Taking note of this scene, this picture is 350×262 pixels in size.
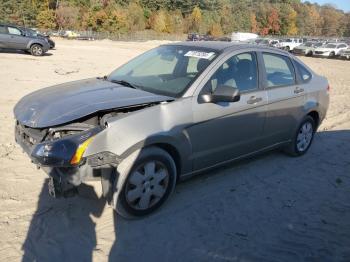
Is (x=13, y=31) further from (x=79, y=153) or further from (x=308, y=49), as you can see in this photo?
(x=308, y=49)

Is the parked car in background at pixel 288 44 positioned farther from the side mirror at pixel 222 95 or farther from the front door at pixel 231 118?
the side mirror at pixel 222 95

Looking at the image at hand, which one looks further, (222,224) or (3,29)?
(3,29)

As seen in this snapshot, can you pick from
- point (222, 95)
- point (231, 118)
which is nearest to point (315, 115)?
point (231, 118)

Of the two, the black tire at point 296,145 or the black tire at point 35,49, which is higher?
the black tire at point 35,49

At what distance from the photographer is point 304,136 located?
6.18 m

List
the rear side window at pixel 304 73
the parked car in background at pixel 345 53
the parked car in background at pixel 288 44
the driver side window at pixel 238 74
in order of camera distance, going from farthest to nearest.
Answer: the parked car in background at pixel 288 44 → the parked car in background at pixel 345 53 → the rear side window at pixel 304 73 → the driver side window at pixel 238 74

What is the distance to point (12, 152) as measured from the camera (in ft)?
18.3

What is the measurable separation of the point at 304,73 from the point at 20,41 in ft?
60.9

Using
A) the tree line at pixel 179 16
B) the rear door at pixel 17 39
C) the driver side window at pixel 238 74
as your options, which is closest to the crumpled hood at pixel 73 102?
the driver side window at pixel 238 74

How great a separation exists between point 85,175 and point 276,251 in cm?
193

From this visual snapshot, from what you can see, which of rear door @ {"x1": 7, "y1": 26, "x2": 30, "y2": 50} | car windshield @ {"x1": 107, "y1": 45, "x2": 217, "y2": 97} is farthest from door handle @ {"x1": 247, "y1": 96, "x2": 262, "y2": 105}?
rear door @ {"x1": 7, "y1": 26, "x2": 30, "y2": 50}

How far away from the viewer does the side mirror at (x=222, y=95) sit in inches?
166

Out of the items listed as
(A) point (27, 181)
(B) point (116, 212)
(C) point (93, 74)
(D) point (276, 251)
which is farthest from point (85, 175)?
(C) point (93, 74)

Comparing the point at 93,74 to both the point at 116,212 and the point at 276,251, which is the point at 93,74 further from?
the point at 276,251
